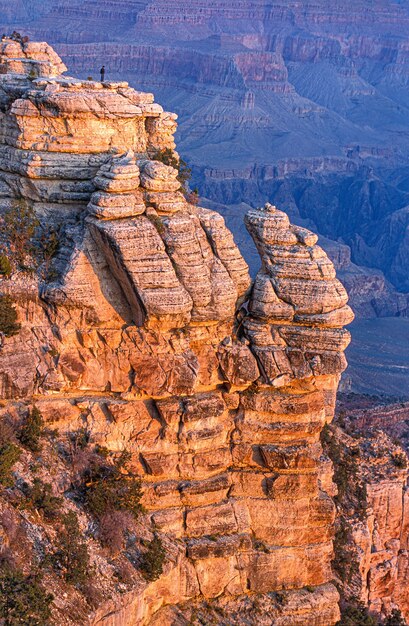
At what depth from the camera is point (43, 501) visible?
95.5 feet

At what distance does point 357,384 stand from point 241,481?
56611mm

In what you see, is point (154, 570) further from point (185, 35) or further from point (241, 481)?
point (185, 35)

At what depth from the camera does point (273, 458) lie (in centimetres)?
3291

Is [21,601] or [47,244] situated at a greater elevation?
[47,244]

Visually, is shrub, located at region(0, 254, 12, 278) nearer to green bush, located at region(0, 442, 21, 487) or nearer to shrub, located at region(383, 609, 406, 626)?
green bush, located at region(0, 442, 21, 487)

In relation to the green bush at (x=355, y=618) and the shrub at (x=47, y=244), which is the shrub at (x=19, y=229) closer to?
the shrub at (x=47, y=244)

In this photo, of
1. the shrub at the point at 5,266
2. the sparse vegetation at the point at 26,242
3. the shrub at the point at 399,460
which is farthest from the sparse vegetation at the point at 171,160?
the shrub at the point at 399,460

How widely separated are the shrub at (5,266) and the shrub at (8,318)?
776 mm

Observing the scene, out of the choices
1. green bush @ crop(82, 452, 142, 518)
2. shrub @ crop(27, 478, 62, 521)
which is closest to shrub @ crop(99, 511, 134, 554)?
green bush @ crop(82, 452, 142, 518)

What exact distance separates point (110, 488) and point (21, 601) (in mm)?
5668

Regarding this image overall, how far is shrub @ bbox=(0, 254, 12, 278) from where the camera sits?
102 ft

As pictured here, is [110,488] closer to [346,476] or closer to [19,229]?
[19,229]

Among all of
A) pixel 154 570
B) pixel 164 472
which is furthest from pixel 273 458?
pixel 154 570

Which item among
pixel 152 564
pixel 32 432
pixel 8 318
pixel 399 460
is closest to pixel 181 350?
pixel 32 432
